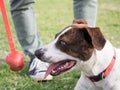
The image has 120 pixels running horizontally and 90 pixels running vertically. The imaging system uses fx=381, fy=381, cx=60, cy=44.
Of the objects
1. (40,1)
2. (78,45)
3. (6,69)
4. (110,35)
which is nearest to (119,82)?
(78,45)

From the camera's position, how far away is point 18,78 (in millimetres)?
3805

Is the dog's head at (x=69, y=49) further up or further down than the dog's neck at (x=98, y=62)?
further up

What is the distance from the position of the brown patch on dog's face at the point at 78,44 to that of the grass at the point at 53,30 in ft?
2.62

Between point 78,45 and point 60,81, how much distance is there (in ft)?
3.09

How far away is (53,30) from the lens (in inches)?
245

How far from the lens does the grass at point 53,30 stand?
3.65 meters

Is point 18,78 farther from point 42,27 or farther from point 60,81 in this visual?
point 42,27

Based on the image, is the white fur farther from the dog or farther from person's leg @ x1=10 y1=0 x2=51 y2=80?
person's leg @ x1=10 y1=0 x2=51 y2=80

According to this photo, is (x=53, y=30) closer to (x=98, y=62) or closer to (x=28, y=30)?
(x=28, y=30)

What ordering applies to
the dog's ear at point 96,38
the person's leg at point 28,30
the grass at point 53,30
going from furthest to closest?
the person's leg at point 28,30 → the grass at point 53,30 → the dog's ear at point 96,38

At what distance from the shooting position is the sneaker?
3.73 meters

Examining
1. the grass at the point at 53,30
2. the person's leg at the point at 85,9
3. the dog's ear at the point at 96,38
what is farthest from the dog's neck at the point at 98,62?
the person's leg at the point at 85,9

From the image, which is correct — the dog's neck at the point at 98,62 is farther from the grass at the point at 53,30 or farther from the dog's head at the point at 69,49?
the grass at the point at 53,30

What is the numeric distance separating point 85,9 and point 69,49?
1.08 metres
